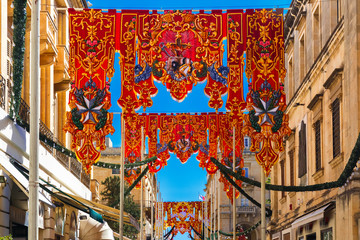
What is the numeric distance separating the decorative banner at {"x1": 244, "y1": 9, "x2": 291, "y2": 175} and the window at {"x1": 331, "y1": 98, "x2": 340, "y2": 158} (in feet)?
16.5

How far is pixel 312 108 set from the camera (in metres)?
27.2

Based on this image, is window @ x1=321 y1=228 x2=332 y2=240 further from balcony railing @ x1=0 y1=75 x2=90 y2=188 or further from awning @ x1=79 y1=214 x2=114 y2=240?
balcony railing @ x1=0 y1=75 x2=90 y2=188

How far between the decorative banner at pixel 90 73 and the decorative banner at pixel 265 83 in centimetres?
338

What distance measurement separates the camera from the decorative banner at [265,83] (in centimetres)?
1759

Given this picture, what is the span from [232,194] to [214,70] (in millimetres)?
15843

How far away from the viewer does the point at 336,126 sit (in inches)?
899

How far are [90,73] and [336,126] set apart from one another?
8661mm

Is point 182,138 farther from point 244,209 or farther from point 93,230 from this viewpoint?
point 244,209

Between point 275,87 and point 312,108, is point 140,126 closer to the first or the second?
point 312,108

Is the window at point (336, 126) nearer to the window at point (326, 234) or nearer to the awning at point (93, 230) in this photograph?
the window at point (326, 234)

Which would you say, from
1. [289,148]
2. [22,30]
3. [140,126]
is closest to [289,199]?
[289,148]

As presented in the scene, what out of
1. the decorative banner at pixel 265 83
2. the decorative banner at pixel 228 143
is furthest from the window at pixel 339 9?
the decorative banner at pixel 228 143

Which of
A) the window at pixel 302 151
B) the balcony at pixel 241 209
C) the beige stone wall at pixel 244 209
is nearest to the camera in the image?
the window at pixel 302 151

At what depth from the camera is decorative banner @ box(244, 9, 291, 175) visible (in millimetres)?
17594
